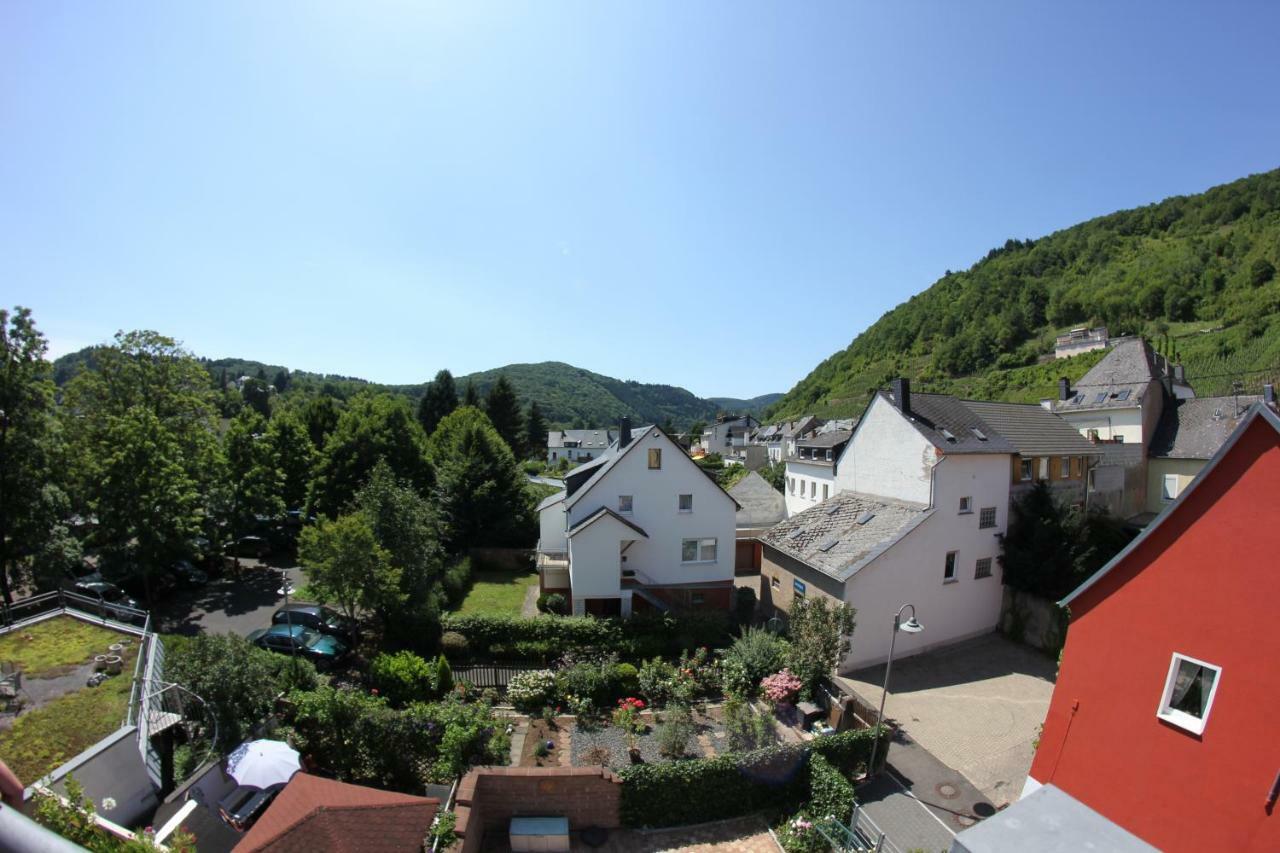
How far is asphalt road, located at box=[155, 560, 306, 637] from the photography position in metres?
23.0

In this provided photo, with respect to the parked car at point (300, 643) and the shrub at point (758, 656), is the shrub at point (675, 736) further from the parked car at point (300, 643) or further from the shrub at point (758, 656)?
the parked car at point (300, 643)

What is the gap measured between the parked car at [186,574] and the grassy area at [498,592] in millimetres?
13017

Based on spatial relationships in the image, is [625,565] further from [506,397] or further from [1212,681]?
[506,397]

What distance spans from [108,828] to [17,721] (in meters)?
6.42

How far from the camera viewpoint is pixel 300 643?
64.9 feet

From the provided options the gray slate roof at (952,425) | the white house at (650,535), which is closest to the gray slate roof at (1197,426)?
the gray slate roof at (952,425)

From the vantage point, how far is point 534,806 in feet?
44.8

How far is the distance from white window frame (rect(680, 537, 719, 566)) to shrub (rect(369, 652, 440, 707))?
40.3ft

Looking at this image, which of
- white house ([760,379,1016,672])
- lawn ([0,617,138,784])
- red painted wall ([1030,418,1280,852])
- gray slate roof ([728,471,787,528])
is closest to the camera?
red painted wall ([1030,418,1280,852])

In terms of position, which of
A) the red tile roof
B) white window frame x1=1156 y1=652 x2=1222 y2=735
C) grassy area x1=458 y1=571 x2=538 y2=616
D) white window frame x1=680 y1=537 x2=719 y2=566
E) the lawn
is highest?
white window frame x1=1156 y1=652 x2=1222 y2=735

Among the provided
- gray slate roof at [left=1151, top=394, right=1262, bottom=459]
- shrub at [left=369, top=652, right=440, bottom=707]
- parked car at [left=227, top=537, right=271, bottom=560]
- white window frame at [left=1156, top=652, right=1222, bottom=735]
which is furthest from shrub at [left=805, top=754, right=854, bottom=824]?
parked car at [left=227, top=537, right=271, bottom=560]

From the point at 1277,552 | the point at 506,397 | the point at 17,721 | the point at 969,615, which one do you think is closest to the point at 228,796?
the point at 17,721

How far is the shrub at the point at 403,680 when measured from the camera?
17812 millimetres

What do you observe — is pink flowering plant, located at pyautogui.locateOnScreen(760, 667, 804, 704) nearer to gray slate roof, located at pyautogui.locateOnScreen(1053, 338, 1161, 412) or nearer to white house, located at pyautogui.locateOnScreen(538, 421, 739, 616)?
white house, located at pyautogui.locateOnScreen(538, 421, 739, 616)
